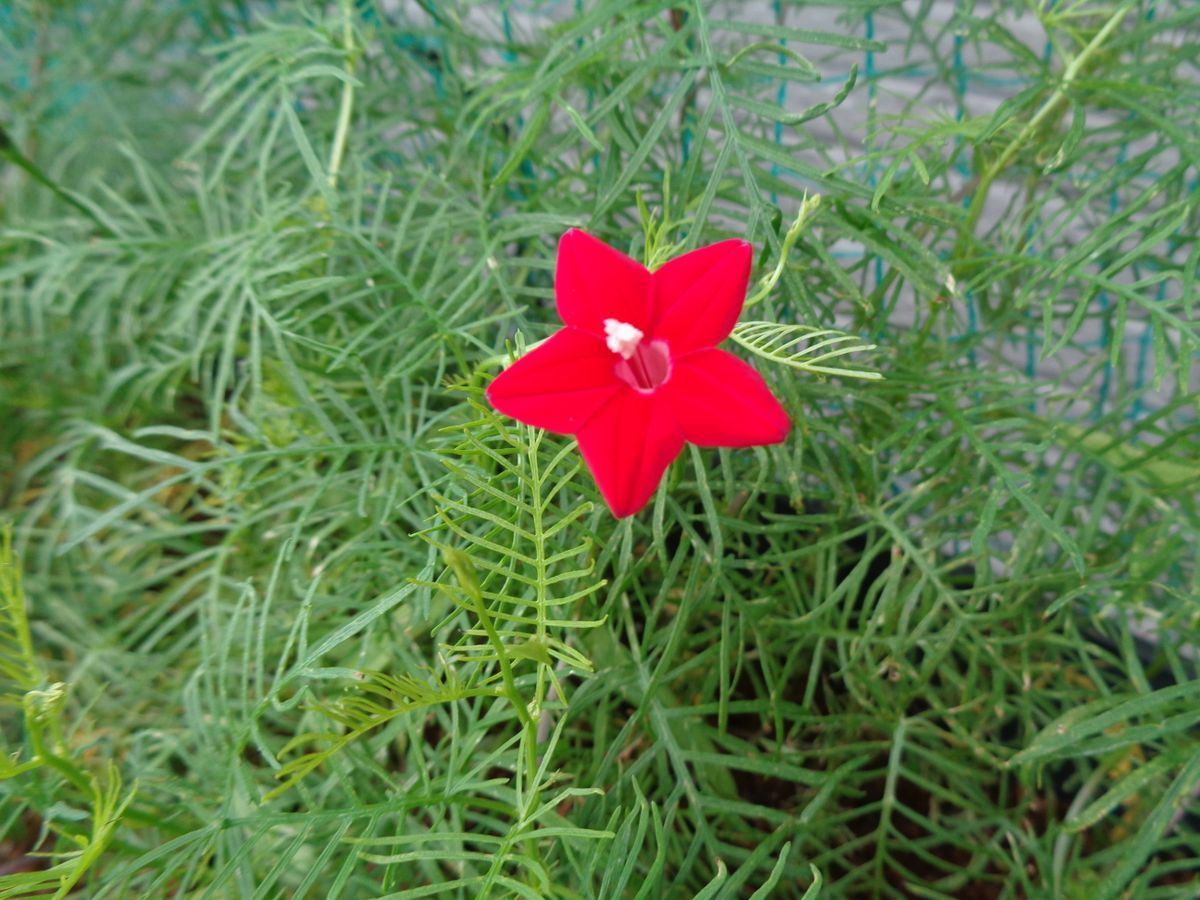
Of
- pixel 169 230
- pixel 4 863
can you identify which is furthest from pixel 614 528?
pixel 4 863

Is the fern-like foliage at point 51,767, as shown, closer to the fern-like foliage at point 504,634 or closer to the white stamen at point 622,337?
the fern-like foliage at point 504,634

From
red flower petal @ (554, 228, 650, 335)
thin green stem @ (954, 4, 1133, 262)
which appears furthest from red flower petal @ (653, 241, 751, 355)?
thin green stem @ (954, 4, 1133, 262)

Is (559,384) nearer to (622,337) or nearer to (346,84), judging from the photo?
(622,337)

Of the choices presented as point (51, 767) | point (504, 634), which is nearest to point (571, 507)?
point (504, 634)

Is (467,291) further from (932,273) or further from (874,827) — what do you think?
(874,827)

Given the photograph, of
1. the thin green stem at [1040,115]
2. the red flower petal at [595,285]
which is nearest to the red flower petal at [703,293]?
the red flower petal at [595,285]
